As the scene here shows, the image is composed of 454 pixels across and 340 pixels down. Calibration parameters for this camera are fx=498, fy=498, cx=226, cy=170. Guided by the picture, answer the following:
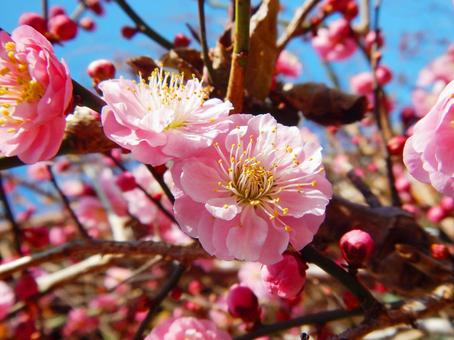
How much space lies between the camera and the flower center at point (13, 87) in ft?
3.01

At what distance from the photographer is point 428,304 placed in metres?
1.12

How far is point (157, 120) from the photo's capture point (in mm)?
859

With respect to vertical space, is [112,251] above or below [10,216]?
above

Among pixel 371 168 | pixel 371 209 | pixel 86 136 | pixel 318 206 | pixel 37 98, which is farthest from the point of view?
pixel 371 168

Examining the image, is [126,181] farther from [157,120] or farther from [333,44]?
[333,44]

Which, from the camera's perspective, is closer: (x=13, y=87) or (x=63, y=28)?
(x=13, y=87)

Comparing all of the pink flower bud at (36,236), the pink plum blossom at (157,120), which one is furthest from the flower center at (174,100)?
the pink flower bud at (36,236)

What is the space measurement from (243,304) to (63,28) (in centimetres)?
98

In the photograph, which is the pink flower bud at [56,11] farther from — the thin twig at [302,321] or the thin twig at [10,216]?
the thin twig at [302,321]

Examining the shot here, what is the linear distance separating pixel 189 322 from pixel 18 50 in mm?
706

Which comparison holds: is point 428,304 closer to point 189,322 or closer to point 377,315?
point 377,315

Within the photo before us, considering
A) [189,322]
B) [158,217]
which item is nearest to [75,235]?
[158,217]

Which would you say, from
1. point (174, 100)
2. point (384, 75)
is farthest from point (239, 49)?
point (384, 75)

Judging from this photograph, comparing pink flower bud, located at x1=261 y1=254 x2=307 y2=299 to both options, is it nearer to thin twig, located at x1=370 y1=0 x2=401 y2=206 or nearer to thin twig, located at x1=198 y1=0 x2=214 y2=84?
thin twig, located at x1=198 y1=0 x2=214 y2=84
